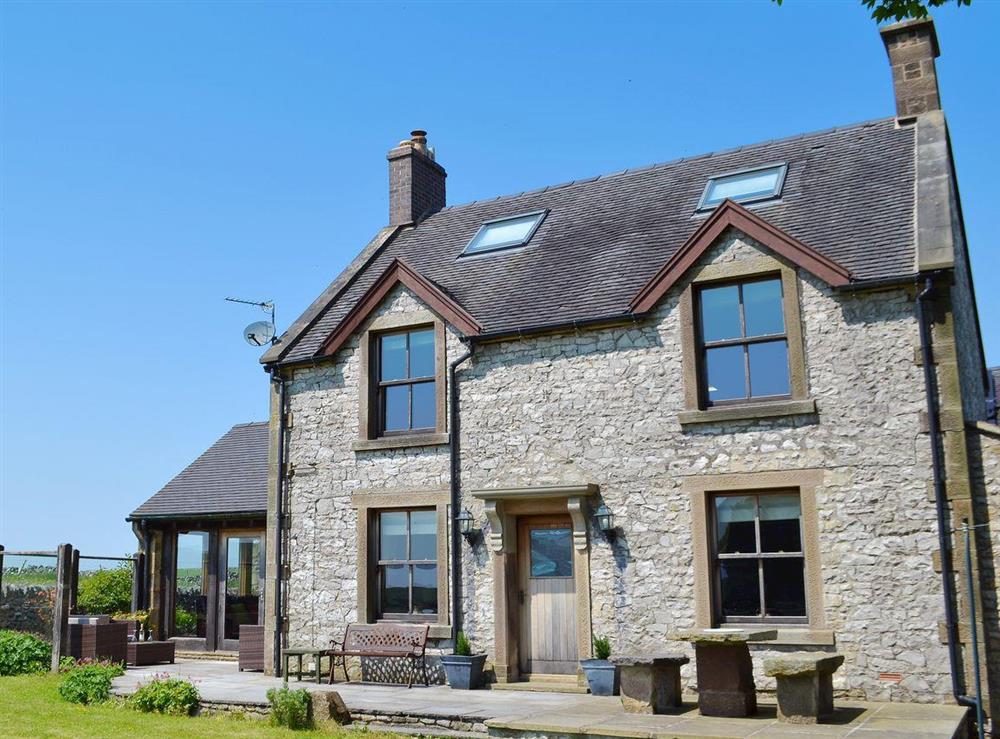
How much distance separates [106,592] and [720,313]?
16.1 metres

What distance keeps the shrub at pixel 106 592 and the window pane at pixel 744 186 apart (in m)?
15.6

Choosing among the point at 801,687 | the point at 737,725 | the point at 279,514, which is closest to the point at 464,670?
the point at 279,514

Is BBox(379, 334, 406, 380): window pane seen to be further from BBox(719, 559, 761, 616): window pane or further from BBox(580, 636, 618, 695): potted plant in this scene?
BBox(719, 559, 761, 616): window pane

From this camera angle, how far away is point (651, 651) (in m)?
13.2

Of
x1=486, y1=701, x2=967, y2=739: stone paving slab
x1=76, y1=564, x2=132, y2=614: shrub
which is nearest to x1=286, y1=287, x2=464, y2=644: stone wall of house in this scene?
x1=486, y1=701, x2=967, y2=739: stone paving slab

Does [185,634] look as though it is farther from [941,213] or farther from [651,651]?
[941,213]

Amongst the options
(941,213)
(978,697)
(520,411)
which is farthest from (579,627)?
(941,213)

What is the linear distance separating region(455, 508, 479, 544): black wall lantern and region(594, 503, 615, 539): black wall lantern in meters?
1.90

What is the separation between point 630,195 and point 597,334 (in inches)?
154

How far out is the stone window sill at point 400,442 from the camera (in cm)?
1520

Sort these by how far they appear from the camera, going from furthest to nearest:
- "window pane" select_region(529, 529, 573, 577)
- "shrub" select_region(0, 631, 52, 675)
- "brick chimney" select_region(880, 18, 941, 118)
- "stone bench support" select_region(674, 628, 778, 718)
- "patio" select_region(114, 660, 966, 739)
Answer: "shrub" select_region(0, 631, 52, 675), "brick chimney" select_region(880, 18, 941, 118), "window pane" select_region(529, 529, 573, 577), "stone bench support" select_region(674, 628, 778, 718), "patio" select_region(114, 660, 966, 739)

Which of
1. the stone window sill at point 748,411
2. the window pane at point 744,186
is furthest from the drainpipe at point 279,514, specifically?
the window pane at point 744,186

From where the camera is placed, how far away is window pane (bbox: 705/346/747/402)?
13.4 m

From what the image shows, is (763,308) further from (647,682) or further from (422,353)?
(422,353)
